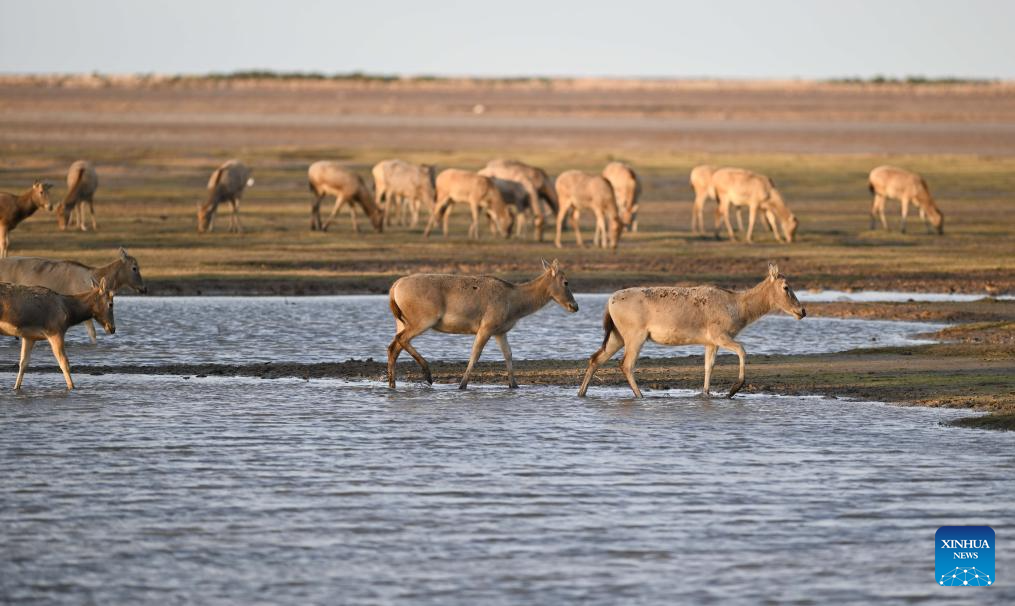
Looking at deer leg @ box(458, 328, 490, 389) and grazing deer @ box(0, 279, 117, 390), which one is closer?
grazing deer @ box(0, 279, 117, 390)

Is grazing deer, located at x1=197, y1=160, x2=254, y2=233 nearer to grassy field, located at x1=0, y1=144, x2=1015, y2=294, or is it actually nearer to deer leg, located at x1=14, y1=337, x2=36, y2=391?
grassy field, located at x1=0, y1=144, x2=1015, y2=294

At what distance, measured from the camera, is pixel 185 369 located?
17812 millimetres

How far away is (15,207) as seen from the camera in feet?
90.0

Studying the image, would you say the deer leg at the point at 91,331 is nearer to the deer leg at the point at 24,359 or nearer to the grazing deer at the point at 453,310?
the deer leg at the point at 24,359

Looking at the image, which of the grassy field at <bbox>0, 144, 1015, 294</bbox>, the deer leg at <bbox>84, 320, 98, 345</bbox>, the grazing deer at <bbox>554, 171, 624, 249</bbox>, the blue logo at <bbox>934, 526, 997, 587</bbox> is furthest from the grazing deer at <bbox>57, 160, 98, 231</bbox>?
the blue logo at <bbox>934, 526, 997, 587</bbox>

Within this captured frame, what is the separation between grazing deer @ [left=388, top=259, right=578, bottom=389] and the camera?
16703 millimetres

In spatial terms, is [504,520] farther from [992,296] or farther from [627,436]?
[992,296]

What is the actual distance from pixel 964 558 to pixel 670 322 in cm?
643

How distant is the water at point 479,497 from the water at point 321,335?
109 inches

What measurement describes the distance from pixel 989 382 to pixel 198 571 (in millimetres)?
9505

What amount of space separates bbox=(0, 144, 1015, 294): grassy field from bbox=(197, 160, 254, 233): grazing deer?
0.47 m

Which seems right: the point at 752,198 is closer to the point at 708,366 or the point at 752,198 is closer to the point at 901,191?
the point at 901,191

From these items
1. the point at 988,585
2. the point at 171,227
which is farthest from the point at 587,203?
the point at 988,585

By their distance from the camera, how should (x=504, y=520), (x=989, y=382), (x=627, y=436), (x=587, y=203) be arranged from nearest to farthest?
(x=504, y=520) → (x=627, y=436) → (x=989, y=382) → (x=587, y=203)
